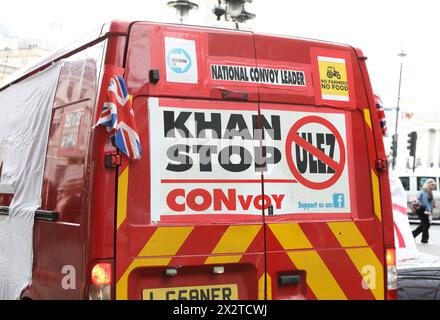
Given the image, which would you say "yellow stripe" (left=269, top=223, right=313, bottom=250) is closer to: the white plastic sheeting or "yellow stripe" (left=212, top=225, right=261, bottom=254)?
"yellow stripe" (left=212, top=225, right=261, bottom=254)

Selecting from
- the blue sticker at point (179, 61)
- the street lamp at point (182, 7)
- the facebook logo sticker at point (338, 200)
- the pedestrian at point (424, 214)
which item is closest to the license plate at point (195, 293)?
the facebook logo sticker at point (338, 200)

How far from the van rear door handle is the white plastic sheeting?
1780 mm

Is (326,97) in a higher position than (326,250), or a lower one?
higher

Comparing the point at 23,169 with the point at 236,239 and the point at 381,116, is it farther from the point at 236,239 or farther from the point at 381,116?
the point at 381,116

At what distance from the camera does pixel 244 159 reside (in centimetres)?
426

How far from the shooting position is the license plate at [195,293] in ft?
13.1

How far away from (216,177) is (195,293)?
28.9 inches

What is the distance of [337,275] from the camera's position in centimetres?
451

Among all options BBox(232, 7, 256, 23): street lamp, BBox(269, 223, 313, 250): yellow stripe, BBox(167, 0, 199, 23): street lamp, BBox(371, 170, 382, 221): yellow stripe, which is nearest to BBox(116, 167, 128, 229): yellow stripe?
BBox(269, 223, 313, 250): yellow stripe

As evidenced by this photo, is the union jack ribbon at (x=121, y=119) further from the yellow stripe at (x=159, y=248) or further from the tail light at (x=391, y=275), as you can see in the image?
the tail light at (x=391, y=275)

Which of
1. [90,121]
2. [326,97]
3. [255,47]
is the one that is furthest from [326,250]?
[90,121]
